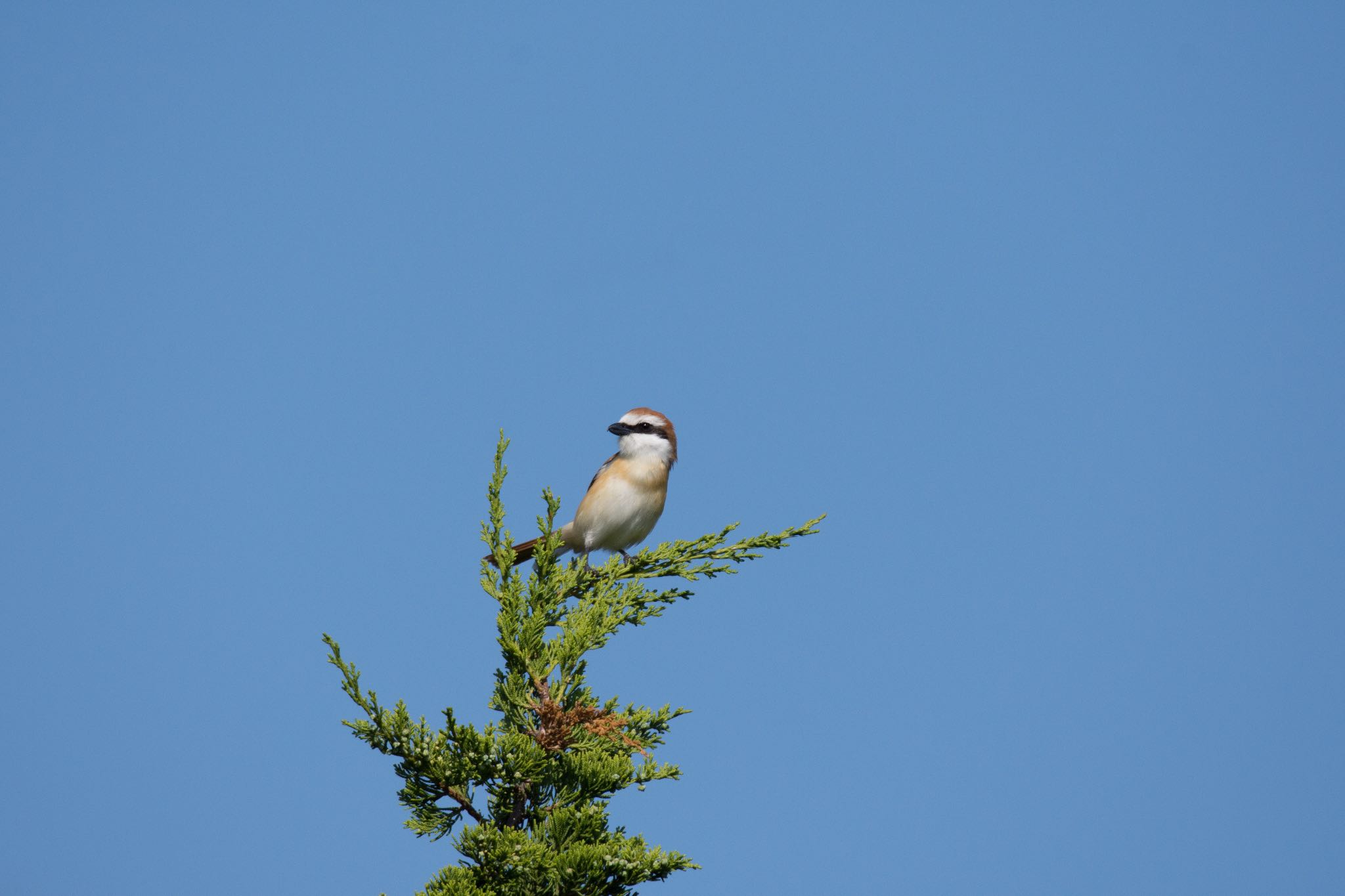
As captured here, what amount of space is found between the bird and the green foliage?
9.58 ft

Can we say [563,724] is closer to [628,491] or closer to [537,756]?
[537,756]

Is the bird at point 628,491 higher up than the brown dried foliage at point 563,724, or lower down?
higher up

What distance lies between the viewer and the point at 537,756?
5.59 m

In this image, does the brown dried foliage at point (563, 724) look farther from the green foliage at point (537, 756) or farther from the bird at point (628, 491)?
the bird at point (628, 491)

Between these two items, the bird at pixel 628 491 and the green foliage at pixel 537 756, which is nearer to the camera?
the green foliage at pixel 537 756

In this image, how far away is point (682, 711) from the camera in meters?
6.14

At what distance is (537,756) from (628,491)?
3.82m

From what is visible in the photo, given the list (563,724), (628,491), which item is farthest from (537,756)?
(628,491)

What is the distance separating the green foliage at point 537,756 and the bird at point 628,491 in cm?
292

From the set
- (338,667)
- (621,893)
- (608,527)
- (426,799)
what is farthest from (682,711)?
(608,527)

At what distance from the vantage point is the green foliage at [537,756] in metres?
5.34

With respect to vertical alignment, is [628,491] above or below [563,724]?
above

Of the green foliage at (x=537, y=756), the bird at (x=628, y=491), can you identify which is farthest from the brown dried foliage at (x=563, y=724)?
the bird at (x=628, y=491)

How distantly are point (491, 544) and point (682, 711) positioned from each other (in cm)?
139
